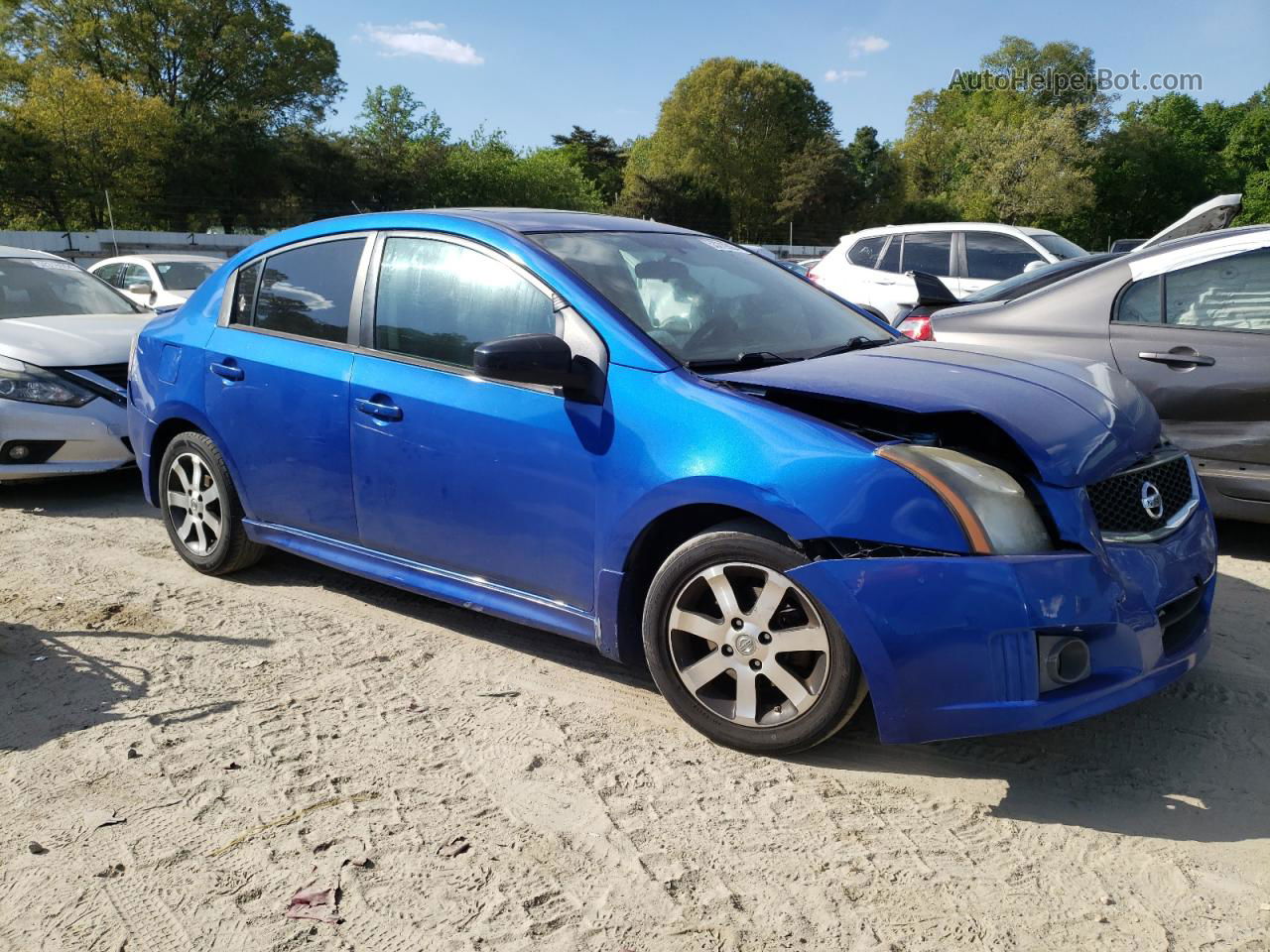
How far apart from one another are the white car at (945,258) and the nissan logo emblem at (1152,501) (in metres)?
8.18

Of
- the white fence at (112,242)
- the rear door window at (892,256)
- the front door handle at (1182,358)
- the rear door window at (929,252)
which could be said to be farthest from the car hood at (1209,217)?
the white fence at (112,242)

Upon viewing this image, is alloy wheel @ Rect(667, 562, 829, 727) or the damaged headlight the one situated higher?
the damaged headlight

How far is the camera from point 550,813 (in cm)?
283

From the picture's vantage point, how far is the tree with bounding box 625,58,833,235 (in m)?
77.3

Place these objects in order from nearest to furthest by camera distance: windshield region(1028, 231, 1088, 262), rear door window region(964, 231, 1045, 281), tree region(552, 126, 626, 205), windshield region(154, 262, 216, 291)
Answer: windshield region(1028, 231, 1088, 262) < rear door window region(964, 231, 1045, 281) < windshield region(154, 262, 216, 291) < tree region(552, 126, 626, 205)

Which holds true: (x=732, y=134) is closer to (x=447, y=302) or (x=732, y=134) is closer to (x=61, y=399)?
(x=61, y=399)

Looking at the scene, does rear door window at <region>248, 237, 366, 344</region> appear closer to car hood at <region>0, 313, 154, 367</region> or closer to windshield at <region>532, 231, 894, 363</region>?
windshield at <region>532, 231, 894, 363</region>

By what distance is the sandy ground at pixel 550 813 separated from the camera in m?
2.36

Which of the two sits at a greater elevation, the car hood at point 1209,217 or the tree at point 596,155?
the tree at point 596,155

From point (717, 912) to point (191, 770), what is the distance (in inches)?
64.0

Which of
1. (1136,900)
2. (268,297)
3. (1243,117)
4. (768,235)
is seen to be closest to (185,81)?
(768,235)

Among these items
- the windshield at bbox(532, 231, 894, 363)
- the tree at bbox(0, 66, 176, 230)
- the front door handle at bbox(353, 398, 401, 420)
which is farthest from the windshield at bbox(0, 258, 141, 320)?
the tree at bbox(0, 66, 176, 230)

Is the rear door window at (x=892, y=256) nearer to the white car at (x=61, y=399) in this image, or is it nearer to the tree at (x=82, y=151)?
the white car at (x=61, y=399)

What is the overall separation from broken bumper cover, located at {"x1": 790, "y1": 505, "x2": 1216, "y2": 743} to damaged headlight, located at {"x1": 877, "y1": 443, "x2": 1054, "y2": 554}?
6 centimetres
